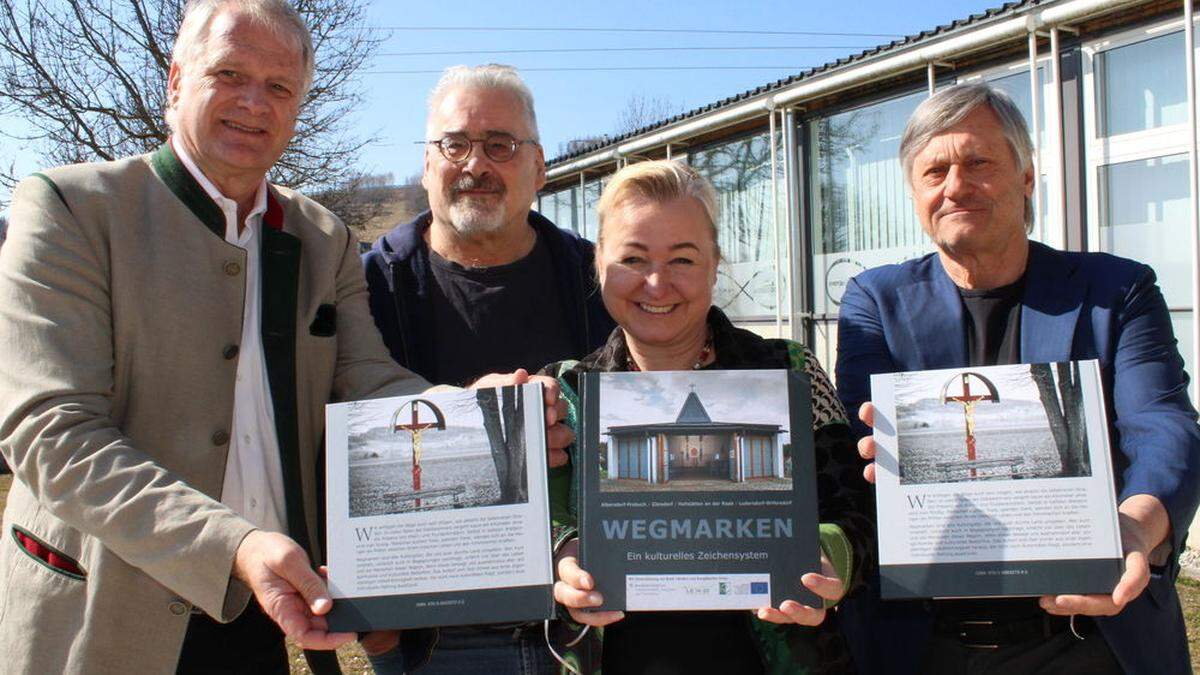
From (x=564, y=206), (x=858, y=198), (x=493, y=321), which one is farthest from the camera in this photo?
(x=564, y=206)

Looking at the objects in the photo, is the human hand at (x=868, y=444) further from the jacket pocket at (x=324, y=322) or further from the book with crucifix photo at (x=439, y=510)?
the jacket pocket at (x=324, y=322)

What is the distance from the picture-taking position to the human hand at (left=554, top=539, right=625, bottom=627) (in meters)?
2.10

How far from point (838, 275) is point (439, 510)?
8.62 meters

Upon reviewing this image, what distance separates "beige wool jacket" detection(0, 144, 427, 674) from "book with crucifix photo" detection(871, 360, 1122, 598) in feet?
4.25

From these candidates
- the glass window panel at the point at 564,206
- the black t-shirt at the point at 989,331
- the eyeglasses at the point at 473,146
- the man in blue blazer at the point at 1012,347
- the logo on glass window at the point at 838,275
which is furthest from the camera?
the glass window panel at the point at 564,206

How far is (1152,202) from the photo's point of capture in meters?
7.11

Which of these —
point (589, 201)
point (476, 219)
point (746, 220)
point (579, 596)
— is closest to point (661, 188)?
point (476, 219)

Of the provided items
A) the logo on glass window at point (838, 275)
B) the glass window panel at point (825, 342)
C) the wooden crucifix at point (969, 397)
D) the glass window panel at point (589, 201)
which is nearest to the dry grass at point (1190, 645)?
the wooden crucifix at point (969, 397)

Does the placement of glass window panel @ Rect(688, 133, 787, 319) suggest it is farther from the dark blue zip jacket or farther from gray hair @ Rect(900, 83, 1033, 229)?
gray hair @ Rect(900, 83, 1033, 229)

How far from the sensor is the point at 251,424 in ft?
8.13

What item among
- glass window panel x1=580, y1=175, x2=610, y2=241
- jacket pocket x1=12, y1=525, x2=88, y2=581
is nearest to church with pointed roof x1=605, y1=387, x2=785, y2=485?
jacket pocket x1=12, y1=525, x2=88, y2=581

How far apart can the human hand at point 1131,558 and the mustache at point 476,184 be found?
1.99 m

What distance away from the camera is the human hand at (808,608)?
2.07 m

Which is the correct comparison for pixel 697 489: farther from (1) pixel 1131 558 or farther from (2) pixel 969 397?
(1) pixel 1131 558
